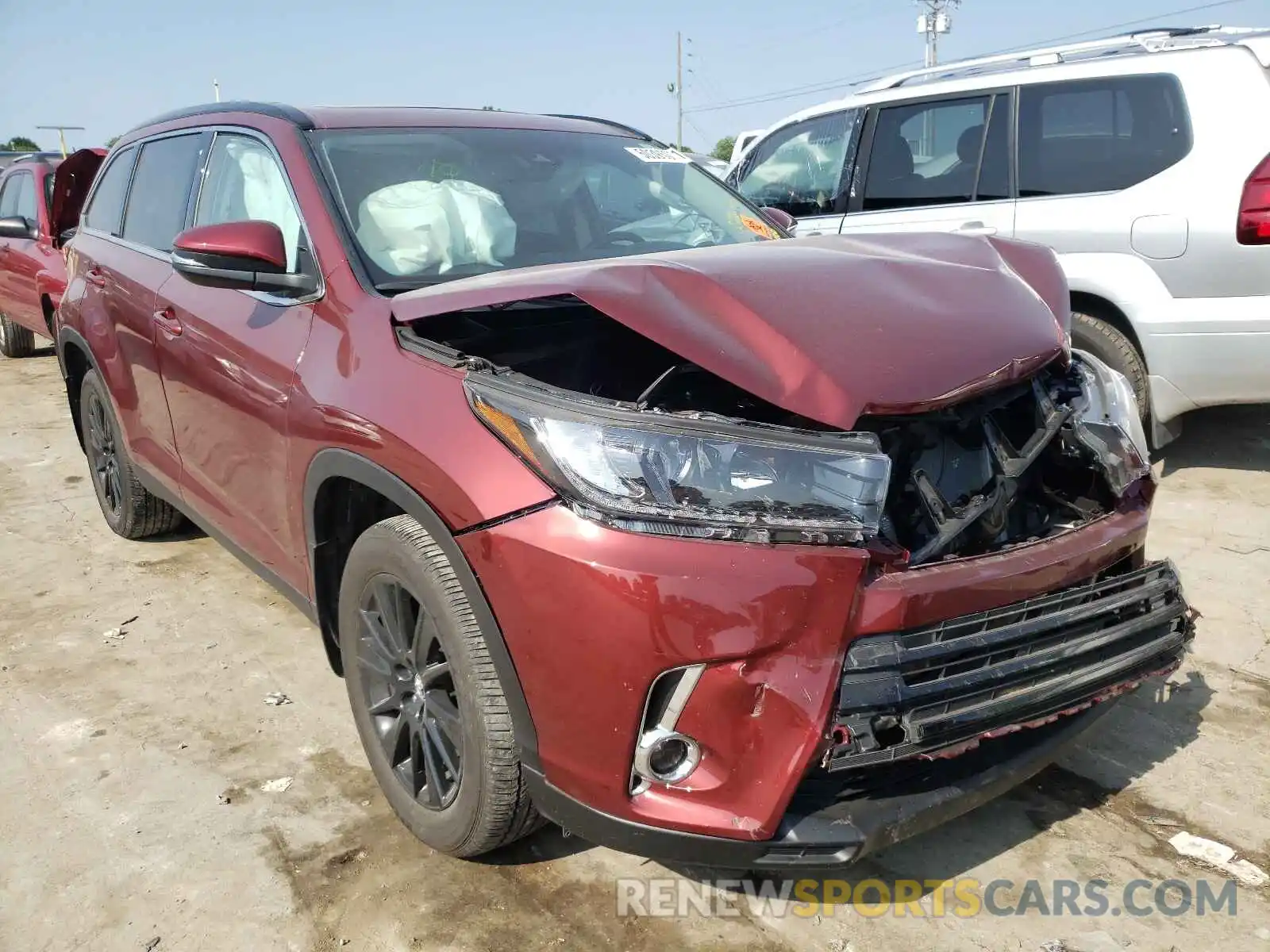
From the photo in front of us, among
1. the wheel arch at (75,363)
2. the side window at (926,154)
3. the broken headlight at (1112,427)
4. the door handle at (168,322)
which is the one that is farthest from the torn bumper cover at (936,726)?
the side window at (926,154)

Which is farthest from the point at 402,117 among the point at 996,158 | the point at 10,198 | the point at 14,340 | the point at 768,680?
the point at 14,340

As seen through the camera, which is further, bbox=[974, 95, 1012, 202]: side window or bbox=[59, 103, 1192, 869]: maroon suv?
bbox=[974, 95, 1012, 202]: side window

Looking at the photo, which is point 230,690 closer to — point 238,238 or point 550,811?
point 238,238

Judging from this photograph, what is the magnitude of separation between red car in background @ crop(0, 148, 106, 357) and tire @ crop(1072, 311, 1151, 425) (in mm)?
6121

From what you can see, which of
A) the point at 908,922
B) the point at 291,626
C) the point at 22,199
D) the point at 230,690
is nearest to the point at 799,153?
the point at 291,626

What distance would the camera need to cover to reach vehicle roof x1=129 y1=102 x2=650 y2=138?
9.75 ft

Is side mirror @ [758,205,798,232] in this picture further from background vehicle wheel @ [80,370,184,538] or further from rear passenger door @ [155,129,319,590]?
background vehicle wheel @ [80,370,184,538]

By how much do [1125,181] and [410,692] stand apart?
397 cm

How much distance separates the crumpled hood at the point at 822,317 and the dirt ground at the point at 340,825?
957mm

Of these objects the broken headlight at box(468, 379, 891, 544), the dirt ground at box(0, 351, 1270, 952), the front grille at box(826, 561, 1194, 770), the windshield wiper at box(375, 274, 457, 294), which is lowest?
the dirt ground at box(0, 351, 1270, 952)

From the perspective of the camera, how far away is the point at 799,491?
1790mm

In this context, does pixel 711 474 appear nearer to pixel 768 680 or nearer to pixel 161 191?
pixel 768 680

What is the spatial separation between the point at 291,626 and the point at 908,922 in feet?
7.99

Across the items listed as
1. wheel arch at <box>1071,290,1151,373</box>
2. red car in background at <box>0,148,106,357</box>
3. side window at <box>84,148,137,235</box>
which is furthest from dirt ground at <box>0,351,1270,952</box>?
red car in background at <box>0,148,106,357</box>
